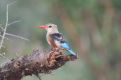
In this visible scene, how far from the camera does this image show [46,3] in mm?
22156

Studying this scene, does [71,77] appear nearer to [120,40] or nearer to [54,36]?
[120,40]

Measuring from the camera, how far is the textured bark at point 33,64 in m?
5.04

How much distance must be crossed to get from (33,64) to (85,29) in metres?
17.8

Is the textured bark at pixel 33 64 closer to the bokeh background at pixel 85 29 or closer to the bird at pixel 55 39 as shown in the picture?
the bird at pixel 55 39

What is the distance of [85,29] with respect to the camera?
898 inches

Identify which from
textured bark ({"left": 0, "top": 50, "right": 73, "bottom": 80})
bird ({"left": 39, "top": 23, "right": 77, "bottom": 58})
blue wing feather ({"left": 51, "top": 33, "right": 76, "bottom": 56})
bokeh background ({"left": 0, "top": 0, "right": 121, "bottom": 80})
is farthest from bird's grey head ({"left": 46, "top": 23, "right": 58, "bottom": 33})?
bokeh background ({"left": 0, "top": 0, "right": 121, "bottom": 80})

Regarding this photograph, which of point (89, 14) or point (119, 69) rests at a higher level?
point (89, 14)

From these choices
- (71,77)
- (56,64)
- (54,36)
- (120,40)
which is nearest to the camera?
(56,64)

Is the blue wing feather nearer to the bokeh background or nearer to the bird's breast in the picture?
the bird's breast

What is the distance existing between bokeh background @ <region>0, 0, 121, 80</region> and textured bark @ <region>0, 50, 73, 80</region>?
1601 centimetres

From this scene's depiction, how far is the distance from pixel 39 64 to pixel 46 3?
17165 millimetres

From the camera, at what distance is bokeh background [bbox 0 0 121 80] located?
851 inches

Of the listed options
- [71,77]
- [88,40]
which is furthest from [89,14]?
[71,77]

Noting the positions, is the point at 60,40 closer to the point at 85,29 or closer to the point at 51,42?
the point at 51,42
